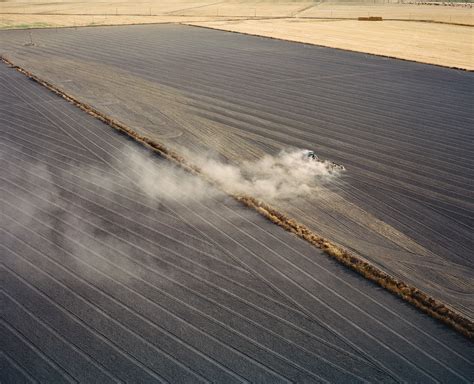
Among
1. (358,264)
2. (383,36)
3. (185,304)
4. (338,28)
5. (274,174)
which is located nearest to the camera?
(185,304)

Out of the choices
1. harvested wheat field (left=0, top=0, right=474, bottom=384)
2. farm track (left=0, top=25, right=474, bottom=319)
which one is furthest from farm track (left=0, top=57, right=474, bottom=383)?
farm track (left=0, top=25, right=474, bottom=319)

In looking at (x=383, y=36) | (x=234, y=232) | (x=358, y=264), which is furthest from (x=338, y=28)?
(x=358, y=264)

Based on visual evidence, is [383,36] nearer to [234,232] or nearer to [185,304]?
[234,232]

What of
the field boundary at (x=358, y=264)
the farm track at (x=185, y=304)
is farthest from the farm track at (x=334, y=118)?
the farm track at (x=185, y=304)

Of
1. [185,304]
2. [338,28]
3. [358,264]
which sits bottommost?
[185,304]

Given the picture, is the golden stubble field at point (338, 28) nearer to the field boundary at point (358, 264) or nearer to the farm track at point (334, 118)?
the farm track at point (334, 118)

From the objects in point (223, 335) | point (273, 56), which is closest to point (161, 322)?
point (223, 335)
